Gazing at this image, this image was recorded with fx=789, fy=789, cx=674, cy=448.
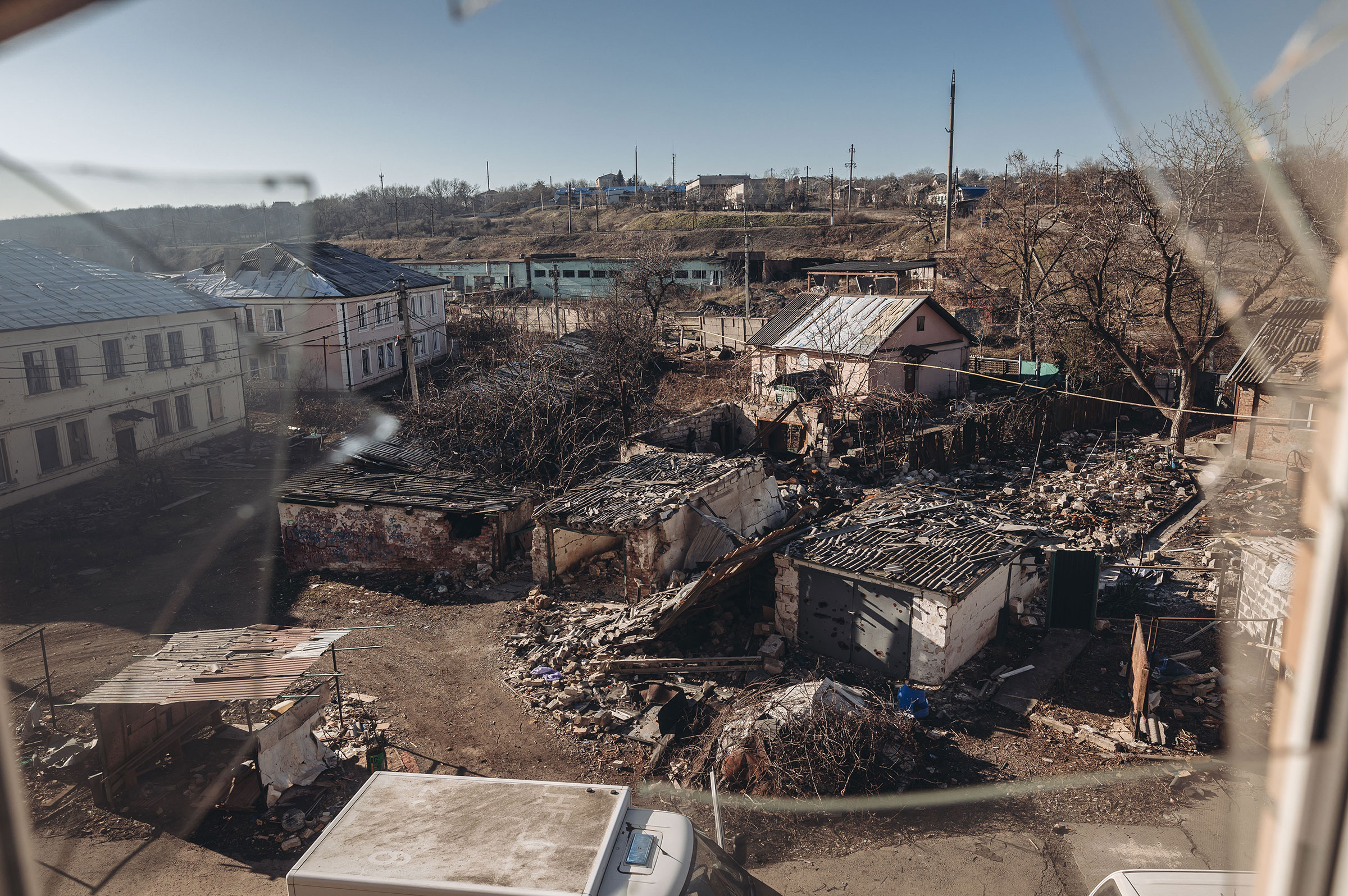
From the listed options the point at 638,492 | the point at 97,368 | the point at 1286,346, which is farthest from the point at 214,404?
the point at 1286,346

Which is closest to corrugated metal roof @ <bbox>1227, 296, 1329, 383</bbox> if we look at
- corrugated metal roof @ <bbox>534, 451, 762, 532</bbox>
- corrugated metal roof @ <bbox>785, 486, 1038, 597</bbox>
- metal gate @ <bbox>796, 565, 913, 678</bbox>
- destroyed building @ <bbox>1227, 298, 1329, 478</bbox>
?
destroyed building @ <bbox>1227, 298, 1329, 478</bbox>

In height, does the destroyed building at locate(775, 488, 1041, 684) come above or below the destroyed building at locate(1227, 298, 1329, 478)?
below

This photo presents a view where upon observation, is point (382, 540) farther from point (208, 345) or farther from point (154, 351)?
point (208, 345)

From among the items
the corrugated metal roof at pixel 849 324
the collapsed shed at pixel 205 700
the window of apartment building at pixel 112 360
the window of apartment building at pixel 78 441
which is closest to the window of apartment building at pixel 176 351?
the window of apartment building at pixel 112 360

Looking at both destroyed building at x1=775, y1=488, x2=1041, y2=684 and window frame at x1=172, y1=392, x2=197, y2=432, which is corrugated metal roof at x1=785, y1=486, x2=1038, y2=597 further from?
window frame at x1=172, y1=392, x2=197, y2=432

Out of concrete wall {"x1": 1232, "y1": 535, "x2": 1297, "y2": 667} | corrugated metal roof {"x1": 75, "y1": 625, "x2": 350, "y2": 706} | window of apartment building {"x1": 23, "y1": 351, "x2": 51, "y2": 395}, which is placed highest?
window of apartment building {"x1": 23, "y1": 351, "x2": 51, "y2": 395}

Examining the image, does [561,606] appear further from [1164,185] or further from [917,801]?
[1164,185]
